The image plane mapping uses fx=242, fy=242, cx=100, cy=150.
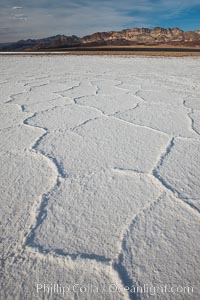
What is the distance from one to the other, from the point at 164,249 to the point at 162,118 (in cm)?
106

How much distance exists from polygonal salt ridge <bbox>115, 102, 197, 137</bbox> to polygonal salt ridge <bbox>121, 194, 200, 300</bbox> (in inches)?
25.7

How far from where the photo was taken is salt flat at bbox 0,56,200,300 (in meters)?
0.59

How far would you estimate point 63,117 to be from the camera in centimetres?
161

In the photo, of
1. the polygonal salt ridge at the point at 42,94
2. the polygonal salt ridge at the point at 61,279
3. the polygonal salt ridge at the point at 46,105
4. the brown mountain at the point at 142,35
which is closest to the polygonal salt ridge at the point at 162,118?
the polygonal salt ridge at the point at 46,105

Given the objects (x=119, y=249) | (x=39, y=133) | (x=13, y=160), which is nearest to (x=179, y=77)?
(x=39, y=133)

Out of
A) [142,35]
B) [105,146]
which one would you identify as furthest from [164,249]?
[142,35]

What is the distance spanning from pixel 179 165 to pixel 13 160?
0.73 meters

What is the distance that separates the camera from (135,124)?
58.1 inches

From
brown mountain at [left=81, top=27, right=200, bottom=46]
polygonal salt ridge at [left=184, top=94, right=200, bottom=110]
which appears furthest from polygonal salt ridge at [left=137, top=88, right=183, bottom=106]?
brown mountain at [left=81, top=27, right=200, bottom=46]

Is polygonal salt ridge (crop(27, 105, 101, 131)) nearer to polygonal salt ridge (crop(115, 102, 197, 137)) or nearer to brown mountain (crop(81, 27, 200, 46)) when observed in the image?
polygonal salt ridge (crop(115, 102, 197, 137))

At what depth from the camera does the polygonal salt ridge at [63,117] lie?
1.48 m

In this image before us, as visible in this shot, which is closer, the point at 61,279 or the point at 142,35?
the point at 61,279

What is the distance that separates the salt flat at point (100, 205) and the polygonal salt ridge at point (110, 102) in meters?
0.13

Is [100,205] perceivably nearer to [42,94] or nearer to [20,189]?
[20,189]
